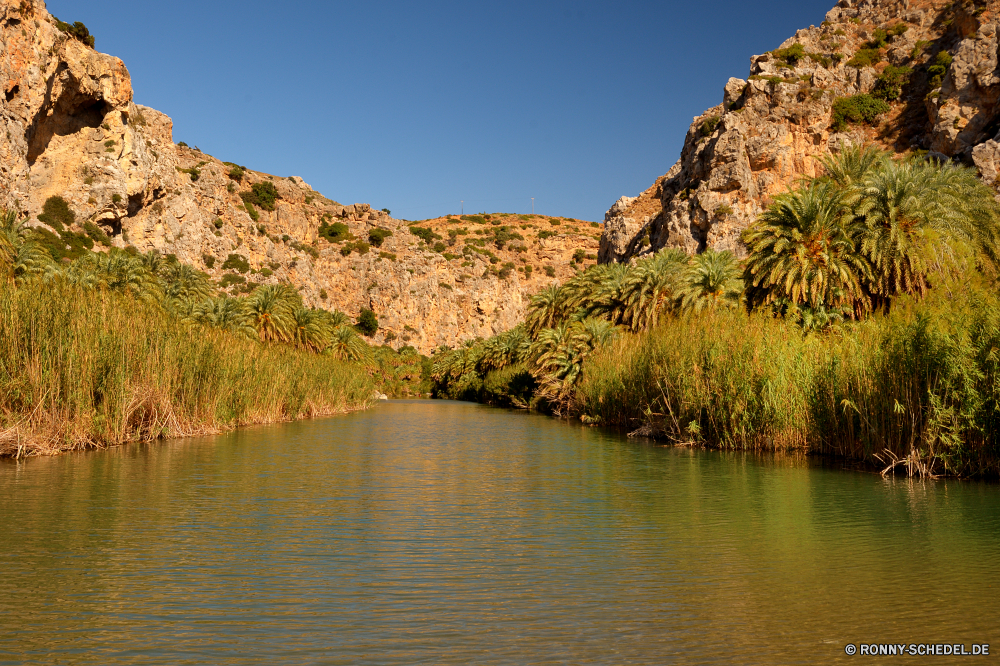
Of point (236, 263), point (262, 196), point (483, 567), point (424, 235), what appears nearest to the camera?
point (483, 567)

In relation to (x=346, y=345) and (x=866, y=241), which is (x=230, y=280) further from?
(x=866, y=241)

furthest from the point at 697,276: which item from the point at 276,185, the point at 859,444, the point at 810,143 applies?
the point at 276,185

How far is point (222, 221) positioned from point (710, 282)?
80.1 meters

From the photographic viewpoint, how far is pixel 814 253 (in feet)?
93.6

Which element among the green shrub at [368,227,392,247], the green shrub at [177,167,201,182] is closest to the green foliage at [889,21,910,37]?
the green shrub at [368,227,392,247]

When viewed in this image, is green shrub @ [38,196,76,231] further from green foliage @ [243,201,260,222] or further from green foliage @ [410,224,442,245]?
green foliage @ [410,224,442,245]

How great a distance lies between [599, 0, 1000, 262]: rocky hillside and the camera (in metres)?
62.2

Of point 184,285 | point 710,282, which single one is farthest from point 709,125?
point 184,285

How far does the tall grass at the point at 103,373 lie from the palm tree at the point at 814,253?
21775 mm

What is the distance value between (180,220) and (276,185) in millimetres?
32356

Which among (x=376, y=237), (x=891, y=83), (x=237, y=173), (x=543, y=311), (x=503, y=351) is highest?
(x=237, y=173)

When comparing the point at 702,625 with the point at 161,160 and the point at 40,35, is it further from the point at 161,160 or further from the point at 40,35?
the point at 161,160

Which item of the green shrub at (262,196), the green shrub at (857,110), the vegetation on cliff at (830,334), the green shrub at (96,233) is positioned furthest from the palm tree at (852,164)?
the green shrub at (262,196)

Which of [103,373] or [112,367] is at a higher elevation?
[112,367]
